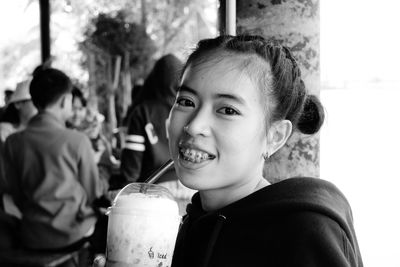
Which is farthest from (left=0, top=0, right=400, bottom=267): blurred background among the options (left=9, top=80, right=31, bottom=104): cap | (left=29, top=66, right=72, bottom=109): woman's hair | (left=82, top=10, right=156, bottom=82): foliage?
(left=82, top=10, right=156, bottom=82): foliage

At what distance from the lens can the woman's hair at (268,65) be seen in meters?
1.36

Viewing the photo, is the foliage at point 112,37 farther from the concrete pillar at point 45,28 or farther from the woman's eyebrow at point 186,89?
the woman's eyebrow at point 186,89

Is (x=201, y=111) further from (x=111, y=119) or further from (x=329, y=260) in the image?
(x=111, y=119)

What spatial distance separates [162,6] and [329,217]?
6366mm

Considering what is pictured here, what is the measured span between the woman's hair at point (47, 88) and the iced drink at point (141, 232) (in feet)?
8.63

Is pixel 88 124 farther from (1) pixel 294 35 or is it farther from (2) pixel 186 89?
(2) pixel 186 89

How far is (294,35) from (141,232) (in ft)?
3.15

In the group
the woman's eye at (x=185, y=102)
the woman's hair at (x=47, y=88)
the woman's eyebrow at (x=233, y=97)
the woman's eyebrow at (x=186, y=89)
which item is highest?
the woman's eyebrow at (x=186, y=89)

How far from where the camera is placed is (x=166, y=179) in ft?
10.3

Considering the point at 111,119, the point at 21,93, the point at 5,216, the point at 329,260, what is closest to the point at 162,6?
the point at 111,119

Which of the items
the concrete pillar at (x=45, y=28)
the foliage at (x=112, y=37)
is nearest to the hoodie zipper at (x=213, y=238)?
the foliage at (x=112, y=37)

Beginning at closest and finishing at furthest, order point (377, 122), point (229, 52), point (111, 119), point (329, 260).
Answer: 1. point (329, 260)
2. point (229, 52)
3. point (377, 122)
4. point (111, 119)

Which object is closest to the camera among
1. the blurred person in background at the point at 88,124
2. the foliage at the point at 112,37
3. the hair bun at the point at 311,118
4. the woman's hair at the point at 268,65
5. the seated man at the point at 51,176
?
the woman's hair at the point at 268,65

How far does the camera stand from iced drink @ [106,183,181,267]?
46.0 inches
